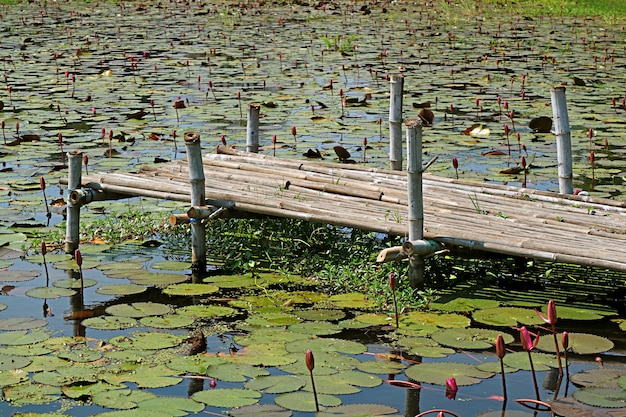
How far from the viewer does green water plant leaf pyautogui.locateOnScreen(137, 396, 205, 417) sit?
4.23 metres

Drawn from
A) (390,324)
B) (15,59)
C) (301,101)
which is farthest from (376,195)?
(15,59)

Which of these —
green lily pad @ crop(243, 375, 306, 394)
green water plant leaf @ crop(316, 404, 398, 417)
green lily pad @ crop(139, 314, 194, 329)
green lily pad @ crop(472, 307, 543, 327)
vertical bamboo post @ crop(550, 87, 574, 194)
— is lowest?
green water plant leaf @ crop(316, 404, 398, 417)

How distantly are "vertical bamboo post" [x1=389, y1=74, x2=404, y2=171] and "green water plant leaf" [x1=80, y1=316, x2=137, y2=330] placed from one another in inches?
110

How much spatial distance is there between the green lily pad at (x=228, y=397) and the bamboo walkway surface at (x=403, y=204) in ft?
5.65

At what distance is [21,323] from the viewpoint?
5352 millimetres

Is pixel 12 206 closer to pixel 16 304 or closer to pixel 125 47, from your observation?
pixel 16 304

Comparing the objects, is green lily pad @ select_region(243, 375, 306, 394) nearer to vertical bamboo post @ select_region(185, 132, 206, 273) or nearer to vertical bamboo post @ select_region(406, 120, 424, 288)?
vertical bamboo post @ select_region(406, 120, 424, 288)

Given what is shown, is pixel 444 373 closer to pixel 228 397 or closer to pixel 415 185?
pixel 228 397

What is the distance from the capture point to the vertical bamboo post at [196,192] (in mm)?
6215

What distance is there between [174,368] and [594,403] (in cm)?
189

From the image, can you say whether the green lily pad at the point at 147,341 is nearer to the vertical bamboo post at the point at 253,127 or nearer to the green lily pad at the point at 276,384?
the green lily pad at the point at 276,384

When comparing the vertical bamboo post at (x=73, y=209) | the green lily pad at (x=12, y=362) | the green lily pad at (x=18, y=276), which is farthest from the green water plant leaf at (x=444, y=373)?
the vertical bamboo post at (x=73, y=209)

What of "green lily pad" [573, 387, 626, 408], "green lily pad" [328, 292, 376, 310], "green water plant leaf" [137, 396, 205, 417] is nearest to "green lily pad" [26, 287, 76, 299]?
"green lily pad" [328, 292, 376, 310]

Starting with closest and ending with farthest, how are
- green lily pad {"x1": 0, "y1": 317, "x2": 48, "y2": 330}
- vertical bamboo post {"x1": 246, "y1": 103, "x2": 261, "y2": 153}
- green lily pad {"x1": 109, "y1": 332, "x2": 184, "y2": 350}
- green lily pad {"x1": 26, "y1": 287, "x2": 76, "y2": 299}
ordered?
green lily pad {"x1": 109, "y1": 332, "x2": 184, "y2": 350} < green lily pad {"x1": 0, "y1": 317, "x2": 48, "y2": 330} < green lily pad {"x1": 26, "y1": 287, "x2": 76, "y2": 299} < vertical bamboo post {"x1": 246, "y1": 103, "x2": 261, "y2": 153}
